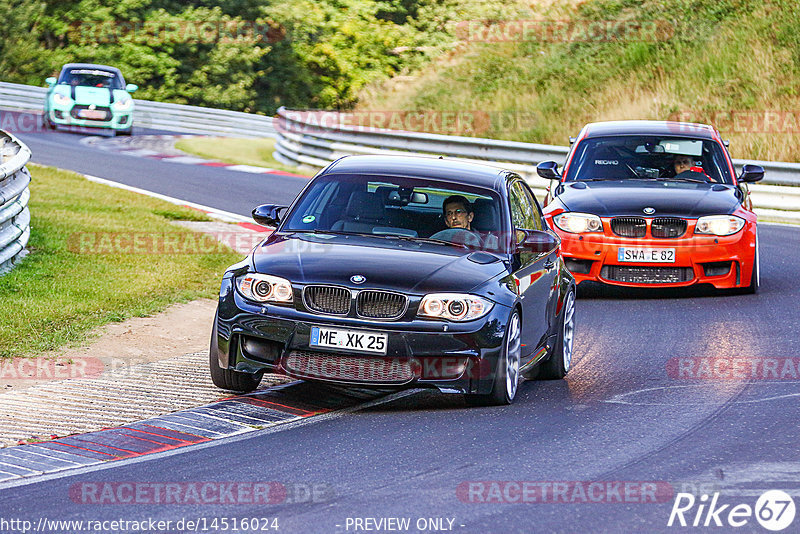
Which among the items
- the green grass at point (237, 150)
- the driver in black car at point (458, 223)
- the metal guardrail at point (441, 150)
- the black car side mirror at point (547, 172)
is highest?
the driver in black car at point (458, 223)

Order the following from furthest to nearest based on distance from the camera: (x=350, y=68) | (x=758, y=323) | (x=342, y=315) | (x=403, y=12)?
1. (x=403, y=12)
2. (x=350, y=68)
3. (x=758, y=323)
4. (x=342, y=315)

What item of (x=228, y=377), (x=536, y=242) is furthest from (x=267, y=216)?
(x=536, y=242)

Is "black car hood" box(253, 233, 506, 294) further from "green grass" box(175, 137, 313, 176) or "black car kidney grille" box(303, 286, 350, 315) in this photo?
"green grass" box(175, 137, 313, 176)

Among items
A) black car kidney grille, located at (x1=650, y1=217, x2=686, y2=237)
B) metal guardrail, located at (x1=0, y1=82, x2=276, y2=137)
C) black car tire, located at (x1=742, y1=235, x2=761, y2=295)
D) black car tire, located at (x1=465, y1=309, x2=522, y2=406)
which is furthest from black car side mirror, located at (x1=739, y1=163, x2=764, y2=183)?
metal guardrail, located at (x1=0, y1=82, x2=276, y2=137)

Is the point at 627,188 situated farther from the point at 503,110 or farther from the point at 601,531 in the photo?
the point at 503,110

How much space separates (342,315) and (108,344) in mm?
2792

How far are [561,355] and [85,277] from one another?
16.9 ft

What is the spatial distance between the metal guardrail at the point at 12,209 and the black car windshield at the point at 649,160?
220 inches

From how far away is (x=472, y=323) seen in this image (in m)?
7.96

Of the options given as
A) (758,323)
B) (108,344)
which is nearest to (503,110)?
(758,323)

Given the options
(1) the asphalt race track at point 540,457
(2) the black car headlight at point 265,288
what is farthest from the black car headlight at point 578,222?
(2) the black car headlight at point 265,288

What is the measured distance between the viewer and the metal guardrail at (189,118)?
1522 inches

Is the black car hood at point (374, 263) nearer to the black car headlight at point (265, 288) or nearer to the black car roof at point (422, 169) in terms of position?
the black car headlight at point (265, 288)

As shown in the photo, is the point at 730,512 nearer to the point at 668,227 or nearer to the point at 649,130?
the point at 668,227
